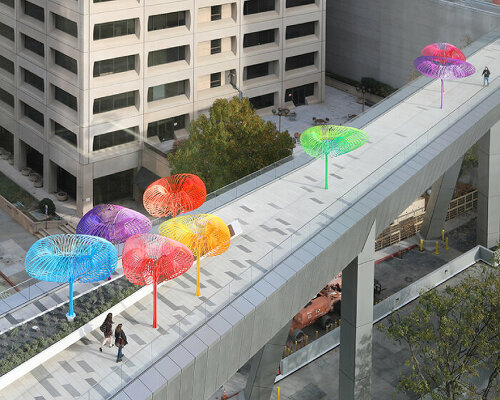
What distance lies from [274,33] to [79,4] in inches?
903

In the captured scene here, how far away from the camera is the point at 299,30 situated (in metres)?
92.0

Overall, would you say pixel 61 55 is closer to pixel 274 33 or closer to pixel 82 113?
pixel 82 113

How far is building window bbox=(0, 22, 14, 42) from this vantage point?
83.6 meters

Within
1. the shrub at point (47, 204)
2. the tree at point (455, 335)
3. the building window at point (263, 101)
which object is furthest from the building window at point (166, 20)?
the tree at point (455, 335)

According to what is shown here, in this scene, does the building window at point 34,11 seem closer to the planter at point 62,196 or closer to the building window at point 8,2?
the building window at point 8,2

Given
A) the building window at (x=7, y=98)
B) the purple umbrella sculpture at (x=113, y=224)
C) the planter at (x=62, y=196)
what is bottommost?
the planter at (x=62, y=196)

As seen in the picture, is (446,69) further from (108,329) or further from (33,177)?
(33,177)

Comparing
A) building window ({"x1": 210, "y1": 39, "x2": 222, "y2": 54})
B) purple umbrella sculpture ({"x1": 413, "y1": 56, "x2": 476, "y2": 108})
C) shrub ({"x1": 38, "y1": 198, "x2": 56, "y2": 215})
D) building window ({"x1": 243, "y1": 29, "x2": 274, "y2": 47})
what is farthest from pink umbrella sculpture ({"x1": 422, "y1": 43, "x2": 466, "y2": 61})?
shrub ({"x1": 38, "y1": 198, "x2": 56, "y2": 215})

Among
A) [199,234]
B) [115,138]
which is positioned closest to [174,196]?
[199,234]

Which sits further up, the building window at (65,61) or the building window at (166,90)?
the building window at (65,61)

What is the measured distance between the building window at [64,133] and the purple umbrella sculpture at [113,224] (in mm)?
34634

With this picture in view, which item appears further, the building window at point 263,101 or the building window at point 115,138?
the building window at point 263,101

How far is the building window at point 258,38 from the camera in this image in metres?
88.1

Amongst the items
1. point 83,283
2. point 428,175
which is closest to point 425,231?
point 428,175
